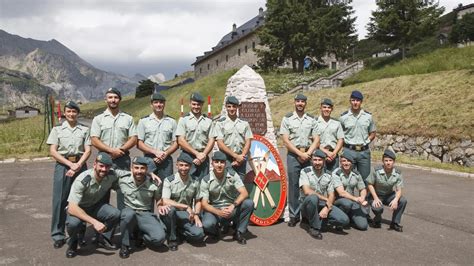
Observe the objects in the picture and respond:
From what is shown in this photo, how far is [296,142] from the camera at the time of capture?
6438 mm

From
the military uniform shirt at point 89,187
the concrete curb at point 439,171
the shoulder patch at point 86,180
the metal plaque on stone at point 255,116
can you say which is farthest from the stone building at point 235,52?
the shoulder patch at point 86,180

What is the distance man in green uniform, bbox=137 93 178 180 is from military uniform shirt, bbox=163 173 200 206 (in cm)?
50

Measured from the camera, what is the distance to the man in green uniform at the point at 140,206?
4.95 metres

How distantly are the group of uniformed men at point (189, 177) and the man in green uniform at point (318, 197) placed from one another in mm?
16

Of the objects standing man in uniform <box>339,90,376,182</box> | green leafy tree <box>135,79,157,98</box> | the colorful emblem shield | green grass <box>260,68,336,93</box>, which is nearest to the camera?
the colorful emblem shield

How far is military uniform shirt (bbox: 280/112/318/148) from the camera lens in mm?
6406

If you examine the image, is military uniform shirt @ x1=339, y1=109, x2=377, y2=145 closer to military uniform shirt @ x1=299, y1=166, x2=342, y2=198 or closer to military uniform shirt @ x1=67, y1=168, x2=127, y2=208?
military uniform shirt @ x1=299, y1=166, x2=342, y2=198

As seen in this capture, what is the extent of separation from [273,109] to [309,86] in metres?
5.01

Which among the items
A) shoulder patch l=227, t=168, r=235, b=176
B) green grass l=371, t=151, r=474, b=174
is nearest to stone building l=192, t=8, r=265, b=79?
green grass l=371, t=151, r=474, b=174

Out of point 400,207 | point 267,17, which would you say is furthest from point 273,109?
point 400,207

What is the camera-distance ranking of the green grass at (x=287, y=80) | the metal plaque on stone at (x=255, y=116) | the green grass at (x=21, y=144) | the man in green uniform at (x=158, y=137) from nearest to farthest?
the man in green uniform at (x=158, y=137)
the metal plaque on stone at (x=255, y=116)
the green grass at (x=21, y=144)
the green grass at (x=287, y=80)

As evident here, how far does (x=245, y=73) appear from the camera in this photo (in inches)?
272

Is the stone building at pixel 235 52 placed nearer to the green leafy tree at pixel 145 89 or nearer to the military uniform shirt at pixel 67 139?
the green leafy tree at pixel 145 89

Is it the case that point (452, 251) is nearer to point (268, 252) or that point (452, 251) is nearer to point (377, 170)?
point (377, 170)
